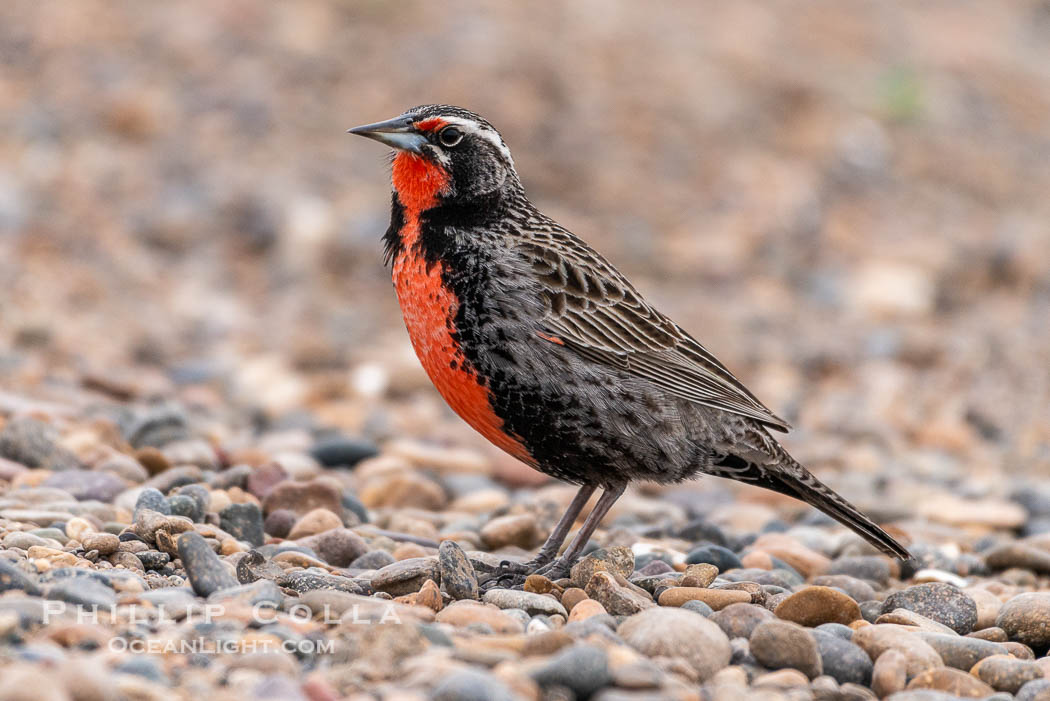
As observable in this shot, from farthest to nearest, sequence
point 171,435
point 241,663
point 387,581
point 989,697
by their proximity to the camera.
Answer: point 171,435
point 387,581
point 989,697
point 241,663

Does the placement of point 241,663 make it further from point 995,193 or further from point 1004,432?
point 995,193

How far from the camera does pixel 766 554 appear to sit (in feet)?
21.5

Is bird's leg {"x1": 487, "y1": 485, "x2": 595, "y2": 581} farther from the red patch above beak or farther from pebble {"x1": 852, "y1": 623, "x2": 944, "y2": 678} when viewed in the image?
the red patch above beak

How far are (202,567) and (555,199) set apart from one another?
9.60 metres

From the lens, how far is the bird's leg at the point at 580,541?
593cm

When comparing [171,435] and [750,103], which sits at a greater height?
[750,103]

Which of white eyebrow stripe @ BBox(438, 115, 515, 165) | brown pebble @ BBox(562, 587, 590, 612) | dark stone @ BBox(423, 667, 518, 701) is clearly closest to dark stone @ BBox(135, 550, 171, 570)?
brown pebble @ BBox(562, 587, 590, 612)

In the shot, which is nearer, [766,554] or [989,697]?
[989,697]

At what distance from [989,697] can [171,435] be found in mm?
5007

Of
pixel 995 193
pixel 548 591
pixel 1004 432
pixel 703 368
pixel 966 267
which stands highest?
pixel 995 193

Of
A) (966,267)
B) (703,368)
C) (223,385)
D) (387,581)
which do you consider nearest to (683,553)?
(703,368)

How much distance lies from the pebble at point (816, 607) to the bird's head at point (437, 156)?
229 cm

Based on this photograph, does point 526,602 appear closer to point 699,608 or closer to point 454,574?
point 454,574

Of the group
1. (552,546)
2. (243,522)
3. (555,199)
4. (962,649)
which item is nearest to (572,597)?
(552,546)
